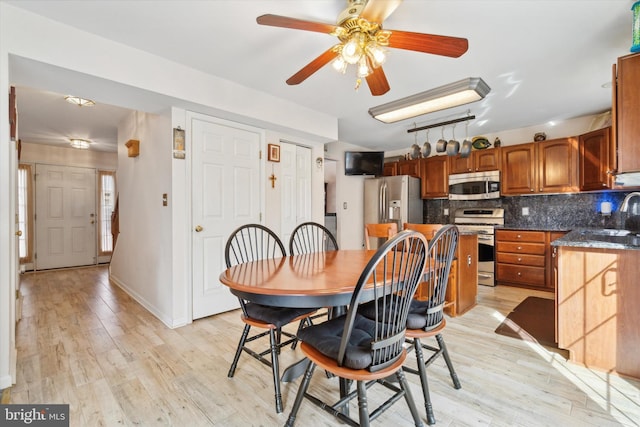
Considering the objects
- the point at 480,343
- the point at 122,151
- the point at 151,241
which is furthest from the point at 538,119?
the point at 122,151

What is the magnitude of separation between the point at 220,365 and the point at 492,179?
450 centimetres

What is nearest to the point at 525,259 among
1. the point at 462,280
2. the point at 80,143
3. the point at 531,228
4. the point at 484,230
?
the point at 531,228

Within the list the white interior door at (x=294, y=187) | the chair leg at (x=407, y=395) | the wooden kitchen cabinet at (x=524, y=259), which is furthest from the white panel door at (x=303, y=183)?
the wooden kitchen cabinet at (x=524, y=259)

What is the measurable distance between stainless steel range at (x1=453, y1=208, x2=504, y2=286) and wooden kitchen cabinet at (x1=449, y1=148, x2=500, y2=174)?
669mm

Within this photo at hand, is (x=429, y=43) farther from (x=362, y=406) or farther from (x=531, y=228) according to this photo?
(x=531, y=228)

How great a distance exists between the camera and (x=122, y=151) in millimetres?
4227

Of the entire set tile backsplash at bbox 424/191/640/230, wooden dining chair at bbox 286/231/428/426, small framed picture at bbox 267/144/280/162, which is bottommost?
wooden dining chair at bbox 286/231/428/426

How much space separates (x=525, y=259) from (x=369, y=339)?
387 centimetres

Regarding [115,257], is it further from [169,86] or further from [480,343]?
[480,343]

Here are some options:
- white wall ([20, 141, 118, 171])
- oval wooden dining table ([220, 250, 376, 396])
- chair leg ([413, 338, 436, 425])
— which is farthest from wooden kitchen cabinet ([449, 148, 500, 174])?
white wall ([20, 141, 118, 171])

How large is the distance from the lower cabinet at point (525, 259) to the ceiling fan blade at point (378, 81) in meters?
3.30

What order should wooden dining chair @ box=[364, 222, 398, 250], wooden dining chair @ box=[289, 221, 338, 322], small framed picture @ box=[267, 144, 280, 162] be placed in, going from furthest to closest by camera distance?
small framed picture @ box=[267, 144, 280, 162]
wooden dining chair @ box=[364, 222, 398, 250]
wooden dining chair @ box=[289, 221, 338, 322]

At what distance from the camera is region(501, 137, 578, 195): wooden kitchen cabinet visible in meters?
3.86

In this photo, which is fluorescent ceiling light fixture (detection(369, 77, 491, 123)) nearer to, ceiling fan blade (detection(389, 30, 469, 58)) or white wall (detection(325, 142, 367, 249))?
ceiling fan blade (detection(389, 30, 469, 58))
